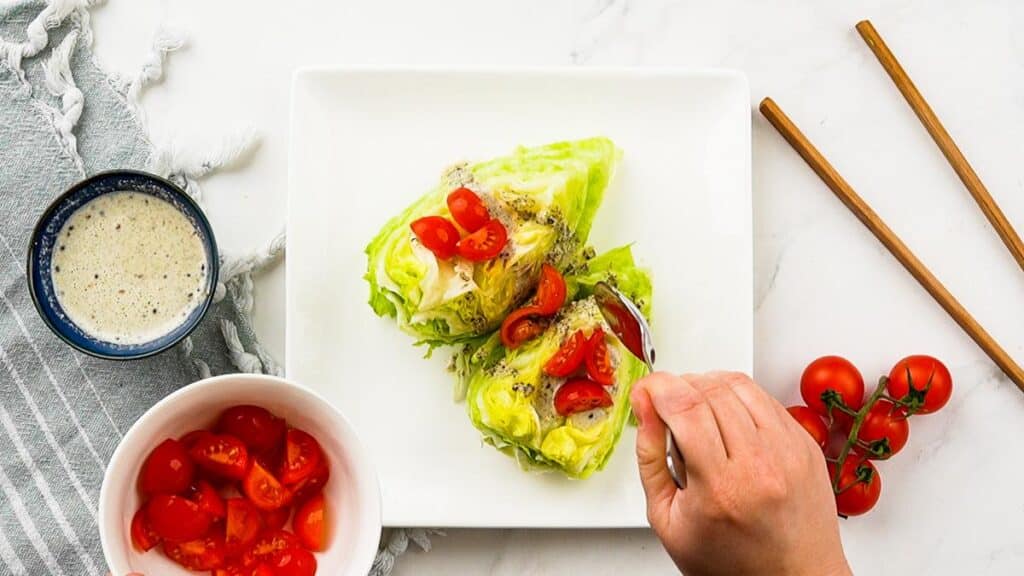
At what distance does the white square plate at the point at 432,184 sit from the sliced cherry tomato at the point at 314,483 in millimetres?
260

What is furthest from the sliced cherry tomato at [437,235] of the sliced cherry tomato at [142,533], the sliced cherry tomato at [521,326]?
the sliced cherry tomato at [142,533]

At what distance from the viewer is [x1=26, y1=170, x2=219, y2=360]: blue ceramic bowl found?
2.05 metres

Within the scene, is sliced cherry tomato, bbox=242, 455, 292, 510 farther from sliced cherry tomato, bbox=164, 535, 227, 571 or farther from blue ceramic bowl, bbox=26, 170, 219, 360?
blue ceramic bowl, bbox=26, 170, 219, 360

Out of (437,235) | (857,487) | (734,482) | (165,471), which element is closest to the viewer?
(734,482)

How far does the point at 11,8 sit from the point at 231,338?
84 cm

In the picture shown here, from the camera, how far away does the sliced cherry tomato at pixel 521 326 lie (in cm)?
212

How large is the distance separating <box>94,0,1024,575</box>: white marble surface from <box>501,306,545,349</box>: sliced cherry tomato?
1.43 ft

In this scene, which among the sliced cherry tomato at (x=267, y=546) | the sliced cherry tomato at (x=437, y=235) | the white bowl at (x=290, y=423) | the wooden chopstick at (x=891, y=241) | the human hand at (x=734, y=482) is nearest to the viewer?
the human hand at (x=734, y=482)

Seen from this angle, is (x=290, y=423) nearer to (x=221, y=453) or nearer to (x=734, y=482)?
(x=221, y=453)

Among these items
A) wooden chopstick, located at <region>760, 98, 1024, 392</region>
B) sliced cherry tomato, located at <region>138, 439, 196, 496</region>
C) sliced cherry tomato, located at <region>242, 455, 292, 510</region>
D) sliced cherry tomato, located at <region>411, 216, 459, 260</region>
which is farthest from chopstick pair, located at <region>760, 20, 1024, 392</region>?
sliced cherry tomato, located at <region>138, 439, 196, 496</region>

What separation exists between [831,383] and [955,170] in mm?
568

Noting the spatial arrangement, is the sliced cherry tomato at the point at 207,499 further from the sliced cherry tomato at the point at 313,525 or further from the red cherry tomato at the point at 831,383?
the red cherry tomato at the point at 831,383

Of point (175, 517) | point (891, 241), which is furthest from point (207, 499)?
point (891, 241)

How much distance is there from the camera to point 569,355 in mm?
2076
